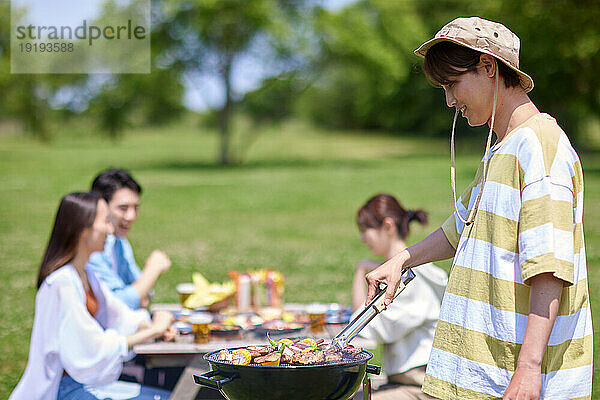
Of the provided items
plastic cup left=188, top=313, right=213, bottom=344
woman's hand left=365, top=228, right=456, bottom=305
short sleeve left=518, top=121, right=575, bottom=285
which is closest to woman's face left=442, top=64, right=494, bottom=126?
short sleeve left=518, top=121, right=575, bottom=285

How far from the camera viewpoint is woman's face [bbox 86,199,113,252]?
10.1 feet

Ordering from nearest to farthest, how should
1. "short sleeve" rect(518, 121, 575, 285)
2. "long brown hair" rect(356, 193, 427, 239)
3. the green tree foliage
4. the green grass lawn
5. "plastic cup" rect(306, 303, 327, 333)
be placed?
"short sleeve" rect(518, 121, 575, 285) → "long brown hair" rect(356, 193, 427, 239) → "plastic cup" rect(306, 303, 327, 333) → the green grass lawn → the green tree foliage

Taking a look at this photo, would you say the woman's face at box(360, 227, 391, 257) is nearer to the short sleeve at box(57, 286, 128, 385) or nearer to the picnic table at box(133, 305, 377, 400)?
the picnic table at box(133, 305, 377, 400)

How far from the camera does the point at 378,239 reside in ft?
12.1

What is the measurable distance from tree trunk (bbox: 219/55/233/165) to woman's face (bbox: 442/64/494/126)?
23.4m

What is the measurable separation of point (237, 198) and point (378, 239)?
14482 mm

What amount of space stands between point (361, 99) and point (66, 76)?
1171cm

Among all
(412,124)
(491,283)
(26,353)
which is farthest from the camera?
(412,124)

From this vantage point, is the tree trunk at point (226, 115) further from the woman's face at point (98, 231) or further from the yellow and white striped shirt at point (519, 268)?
the yellow and white striped shirt at point (519, 268)

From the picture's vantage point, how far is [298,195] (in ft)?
61.0

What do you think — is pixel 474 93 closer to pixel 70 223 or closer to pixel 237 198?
pixel 70 223

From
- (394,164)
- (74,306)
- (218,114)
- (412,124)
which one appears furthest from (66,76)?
(74,306)

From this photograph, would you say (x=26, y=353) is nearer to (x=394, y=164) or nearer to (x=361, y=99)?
(x=394, y=164)

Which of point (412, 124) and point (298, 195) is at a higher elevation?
point (412, 124)
